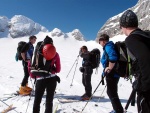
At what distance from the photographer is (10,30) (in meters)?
85.9

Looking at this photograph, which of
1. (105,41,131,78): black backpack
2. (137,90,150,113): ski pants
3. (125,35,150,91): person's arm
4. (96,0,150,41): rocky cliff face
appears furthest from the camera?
(96,0,150,41): rocky cliff face

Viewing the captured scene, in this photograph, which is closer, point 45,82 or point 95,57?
point 45,82

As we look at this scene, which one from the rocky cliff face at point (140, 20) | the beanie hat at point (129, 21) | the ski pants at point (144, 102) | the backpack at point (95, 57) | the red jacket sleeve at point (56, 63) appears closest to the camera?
the ski pants at point (144, 102)

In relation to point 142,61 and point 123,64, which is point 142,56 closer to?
point 142,61

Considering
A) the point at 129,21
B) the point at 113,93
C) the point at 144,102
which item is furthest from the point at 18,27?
the point at 144,102

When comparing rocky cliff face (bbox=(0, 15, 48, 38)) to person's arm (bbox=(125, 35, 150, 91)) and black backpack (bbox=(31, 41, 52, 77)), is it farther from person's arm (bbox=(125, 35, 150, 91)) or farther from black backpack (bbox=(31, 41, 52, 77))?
person's arm (bbox=(125, 35, 150, 91))

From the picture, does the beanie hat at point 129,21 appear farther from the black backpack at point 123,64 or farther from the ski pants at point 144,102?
the black backpack at point 123,64

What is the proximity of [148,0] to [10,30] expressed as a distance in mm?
91114

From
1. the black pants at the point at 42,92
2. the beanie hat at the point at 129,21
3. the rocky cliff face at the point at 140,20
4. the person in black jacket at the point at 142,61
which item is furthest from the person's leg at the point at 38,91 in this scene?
the rocky cliff face at the point at 140,20

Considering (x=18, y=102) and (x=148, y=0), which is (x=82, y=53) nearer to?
(x=18, y=102)

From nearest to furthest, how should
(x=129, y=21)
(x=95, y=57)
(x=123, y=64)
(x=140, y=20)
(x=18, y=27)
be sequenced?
(x=129, y=21)
(x=123, y=64)
(x=95, y=57)
(x=18, y=27)
(x=140, y=20)

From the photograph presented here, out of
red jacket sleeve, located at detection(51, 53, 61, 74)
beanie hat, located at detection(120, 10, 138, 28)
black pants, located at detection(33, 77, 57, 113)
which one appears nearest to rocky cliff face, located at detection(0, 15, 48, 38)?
red jacket sleeve, located at detection(51, 53, 61, 74)

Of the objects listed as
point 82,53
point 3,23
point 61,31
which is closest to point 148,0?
point 61,31

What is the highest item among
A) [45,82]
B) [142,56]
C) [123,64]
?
[142,56]
